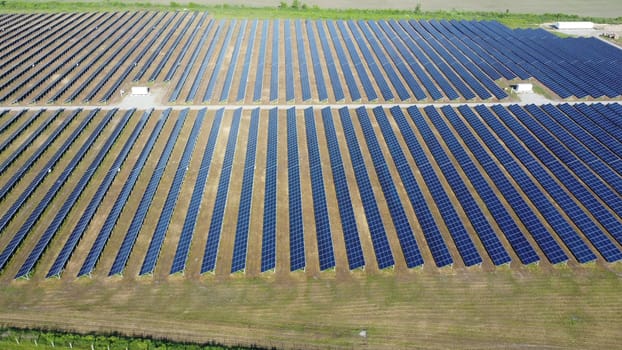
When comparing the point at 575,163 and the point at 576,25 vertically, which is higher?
the point at 576,25

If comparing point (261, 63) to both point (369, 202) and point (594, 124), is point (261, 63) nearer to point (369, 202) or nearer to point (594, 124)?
point (369, 202)

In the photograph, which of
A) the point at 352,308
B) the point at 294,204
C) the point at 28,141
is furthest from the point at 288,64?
the point at 352,308

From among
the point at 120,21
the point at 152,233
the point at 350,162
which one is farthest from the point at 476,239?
the point at 120,21

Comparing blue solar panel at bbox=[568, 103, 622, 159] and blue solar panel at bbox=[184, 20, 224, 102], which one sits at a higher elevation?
blue solar panel at bbox=[184, 20, 224, 102]

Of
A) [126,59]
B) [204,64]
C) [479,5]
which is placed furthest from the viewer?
[479,5]

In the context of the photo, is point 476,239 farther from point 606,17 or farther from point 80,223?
point 606,17

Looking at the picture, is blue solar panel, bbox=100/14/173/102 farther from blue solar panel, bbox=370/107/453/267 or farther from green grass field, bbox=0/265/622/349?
green grass field, bbox=0/265/622/349

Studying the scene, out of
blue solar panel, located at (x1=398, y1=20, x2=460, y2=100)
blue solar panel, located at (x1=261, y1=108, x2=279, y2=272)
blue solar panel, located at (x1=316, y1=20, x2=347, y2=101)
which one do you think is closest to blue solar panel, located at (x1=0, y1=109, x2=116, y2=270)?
blue solar panel, located at (x1=261, y1=108, x2=279, y2=272)
